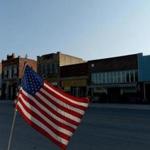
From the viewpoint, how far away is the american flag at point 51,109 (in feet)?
17.0

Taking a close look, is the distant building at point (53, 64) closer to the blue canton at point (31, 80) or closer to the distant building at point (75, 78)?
the distant building at point (75, 78)

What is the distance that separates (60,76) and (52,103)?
165 ft

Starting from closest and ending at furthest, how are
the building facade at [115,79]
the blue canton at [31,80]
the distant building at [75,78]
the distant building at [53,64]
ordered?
1. the blue canton at [31,80]
2. the building facade at [115,79]
3. the distant building at [75,78]
4. the distant building at [53,64]

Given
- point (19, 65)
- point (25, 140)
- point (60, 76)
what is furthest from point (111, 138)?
point (19, 65)

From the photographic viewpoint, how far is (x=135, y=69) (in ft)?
143

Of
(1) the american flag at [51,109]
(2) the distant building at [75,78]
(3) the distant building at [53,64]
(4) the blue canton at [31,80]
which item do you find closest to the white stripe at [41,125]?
(1) the american flag at [51,109]

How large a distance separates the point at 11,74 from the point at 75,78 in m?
20.9

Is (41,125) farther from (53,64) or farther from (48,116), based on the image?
(53,64)

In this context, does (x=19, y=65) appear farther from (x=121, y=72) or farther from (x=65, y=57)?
(x=121, y=72)

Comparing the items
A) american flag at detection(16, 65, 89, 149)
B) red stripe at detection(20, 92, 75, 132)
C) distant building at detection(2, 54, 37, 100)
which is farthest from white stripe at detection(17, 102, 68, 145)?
distant building at detection(2, 54, 37, 100)

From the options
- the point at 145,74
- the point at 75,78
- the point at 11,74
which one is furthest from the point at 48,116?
the point at 11,74

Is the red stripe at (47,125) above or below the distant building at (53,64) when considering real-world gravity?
below

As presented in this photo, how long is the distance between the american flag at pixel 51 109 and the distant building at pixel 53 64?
5020cm

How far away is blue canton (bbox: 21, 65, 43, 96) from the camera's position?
211 inches
